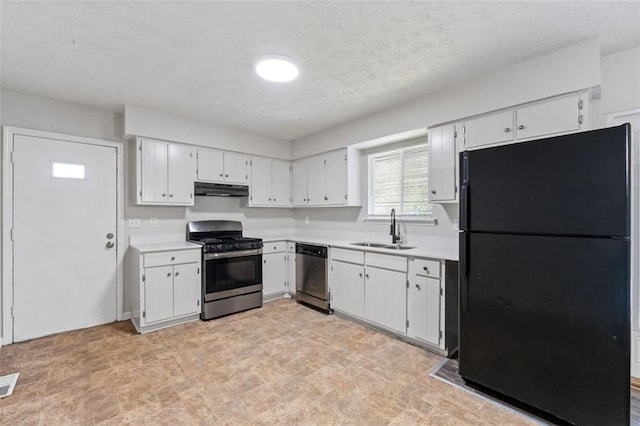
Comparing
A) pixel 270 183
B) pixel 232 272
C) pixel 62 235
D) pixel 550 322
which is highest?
pixel 270 183

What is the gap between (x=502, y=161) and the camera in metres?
2.00

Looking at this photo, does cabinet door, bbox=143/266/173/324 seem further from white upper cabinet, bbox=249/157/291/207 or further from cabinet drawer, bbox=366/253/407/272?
cabinet drawer, bbox=366/253/407/272

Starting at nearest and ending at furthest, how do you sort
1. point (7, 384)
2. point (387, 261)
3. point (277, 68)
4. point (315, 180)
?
1. point (7, 384)
2. point (277, 68)
3. point (387, 261)
4. point (315, 180)

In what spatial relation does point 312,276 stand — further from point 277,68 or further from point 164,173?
point 277,68

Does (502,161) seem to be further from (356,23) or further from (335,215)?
(335,215)

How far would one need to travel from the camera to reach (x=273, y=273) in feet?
14.3

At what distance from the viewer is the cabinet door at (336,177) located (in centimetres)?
412

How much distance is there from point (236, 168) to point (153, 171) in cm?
112

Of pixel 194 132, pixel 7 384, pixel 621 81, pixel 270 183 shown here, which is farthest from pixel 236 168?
pixel 621 81

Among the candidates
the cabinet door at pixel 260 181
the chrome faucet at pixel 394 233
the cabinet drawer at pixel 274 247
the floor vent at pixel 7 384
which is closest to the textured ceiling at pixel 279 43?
the chrome faucet at pixel 394 233

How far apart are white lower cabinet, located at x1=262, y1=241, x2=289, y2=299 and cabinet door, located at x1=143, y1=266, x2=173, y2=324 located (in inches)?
49.9

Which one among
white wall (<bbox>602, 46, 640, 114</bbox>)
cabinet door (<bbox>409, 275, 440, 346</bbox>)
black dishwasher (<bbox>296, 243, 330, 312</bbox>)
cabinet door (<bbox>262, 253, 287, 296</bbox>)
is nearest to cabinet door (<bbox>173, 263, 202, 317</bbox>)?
cabinet door (<bbox>262, 253, 287, 296</bbox>)

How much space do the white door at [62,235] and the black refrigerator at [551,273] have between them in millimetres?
3921

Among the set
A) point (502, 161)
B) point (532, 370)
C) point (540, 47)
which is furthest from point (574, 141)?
point (532, 370)
